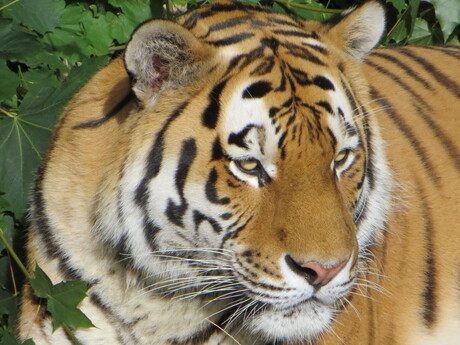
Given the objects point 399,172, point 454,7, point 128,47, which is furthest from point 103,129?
point 454,7

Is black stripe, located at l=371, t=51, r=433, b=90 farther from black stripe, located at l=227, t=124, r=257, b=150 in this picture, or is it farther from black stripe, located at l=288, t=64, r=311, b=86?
black stripe, located at l=227, t=124, r=257, b=150

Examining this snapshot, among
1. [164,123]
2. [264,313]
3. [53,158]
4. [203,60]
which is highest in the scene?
[203,60]

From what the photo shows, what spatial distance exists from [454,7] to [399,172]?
113cm

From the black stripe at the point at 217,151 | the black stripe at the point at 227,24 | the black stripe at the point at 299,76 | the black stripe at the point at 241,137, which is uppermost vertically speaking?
the black stripe at the point at 227,24

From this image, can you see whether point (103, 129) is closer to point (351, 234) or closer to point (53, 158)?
point (53, 158)

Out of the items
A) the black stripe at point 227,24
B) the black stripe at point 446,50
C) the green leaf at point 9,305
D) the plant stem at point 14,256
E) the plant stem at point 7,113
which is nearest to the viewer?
the black stripe at point 227,24

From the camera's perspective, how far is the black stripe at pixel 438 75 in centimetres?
290

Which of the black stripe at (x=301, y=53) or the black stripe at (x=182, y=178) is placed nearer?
the black stripe at (x=182, y=178)

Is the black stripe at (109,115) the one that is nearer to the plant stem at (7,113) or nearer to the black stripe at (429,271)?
the plant stem at (7,113)

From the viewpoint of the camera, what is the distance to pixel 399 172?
2547mm

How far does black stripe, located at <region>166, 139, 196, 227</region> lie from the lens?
1.97 m

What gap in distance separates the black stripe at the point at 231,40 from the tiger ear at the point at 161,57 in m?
0.08

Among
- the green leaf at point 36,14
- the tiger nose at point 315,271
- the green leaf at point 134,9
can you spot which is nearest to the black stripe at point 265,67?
the tiger nose at point 315,271

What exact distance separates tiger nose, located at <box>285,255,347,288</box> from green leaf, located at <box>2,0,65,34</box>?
1.36 m
